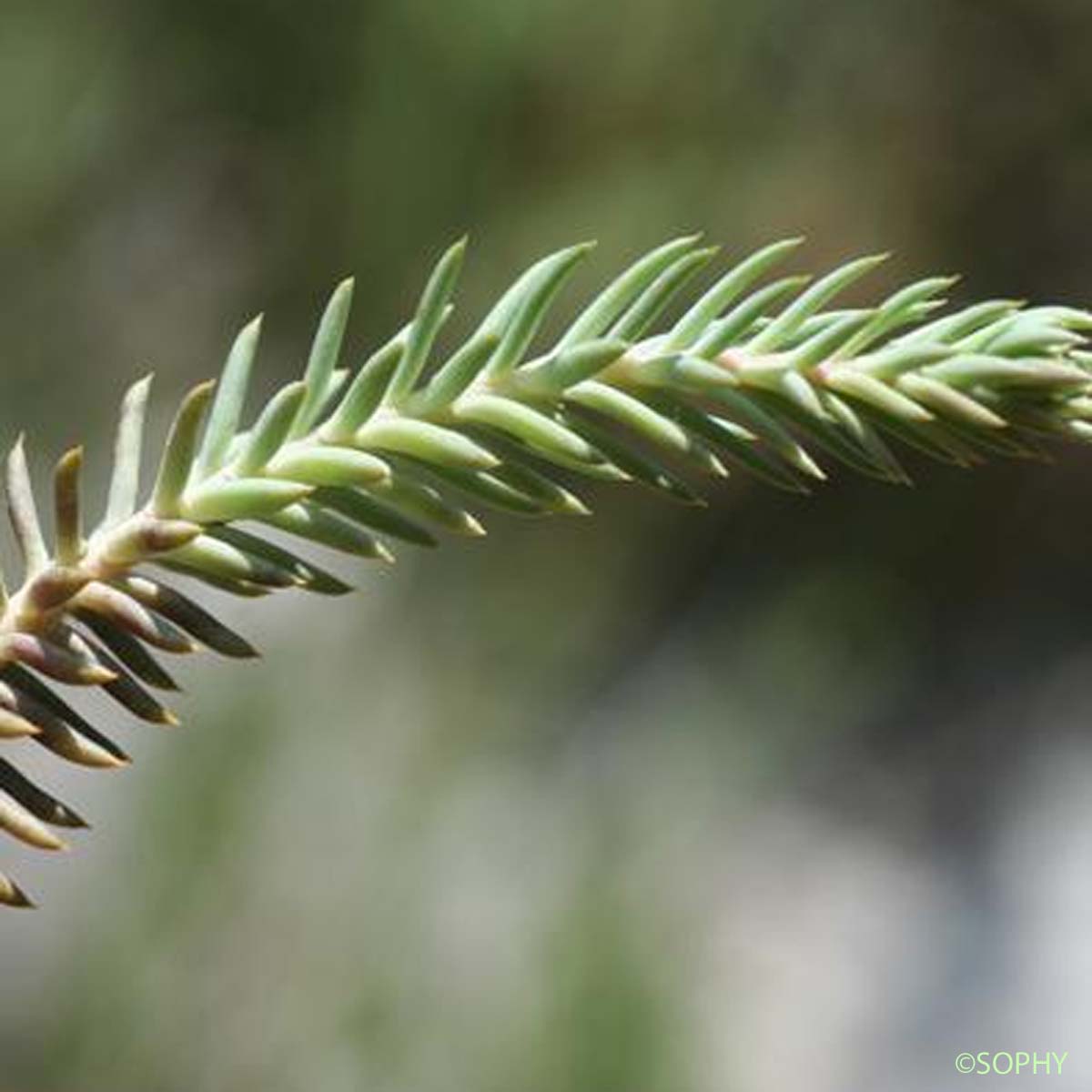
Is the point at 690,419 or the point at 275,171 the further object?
the point at 275,171

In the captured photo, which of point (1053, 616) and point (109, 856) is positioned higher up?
point (1053, 616)

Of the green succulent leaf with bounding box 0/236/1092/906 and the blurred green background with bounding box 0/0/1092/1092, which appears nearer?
the green succulent leaf with bounding box 0/236/1092/906

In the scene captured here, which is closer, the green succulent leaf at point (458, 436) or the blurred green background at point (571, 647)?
the green succulent leaf at point (458, 436)

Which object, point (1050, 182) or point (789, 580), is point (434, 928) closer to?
point (789, 580)

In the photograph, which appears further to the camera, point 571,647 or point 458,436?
point 571,647

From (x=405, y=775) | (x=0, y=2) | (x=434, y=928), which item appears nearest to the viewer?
(x=434, y=928)

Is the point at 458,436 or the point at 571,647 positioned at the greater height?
the point at 571,647

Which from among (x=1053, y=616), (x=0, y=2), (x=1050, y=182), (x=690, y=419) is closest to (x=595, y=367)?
(x=690, y=419)

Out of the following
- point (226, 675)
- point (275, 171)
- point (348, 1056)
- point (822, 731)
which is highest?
point (275, 171)
